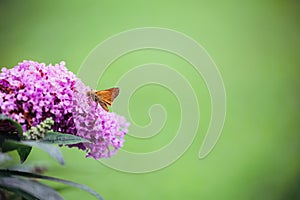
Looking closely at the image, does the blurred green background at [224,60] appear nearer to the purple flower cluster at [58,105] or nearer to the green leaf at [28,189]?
the purple flower cluster at [58,105]

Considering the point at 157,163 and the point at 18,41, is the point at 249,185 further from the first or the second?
the point at 18,41

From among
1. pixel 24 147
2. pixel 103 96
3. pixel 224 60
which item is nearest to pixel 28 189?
pixel 24 147

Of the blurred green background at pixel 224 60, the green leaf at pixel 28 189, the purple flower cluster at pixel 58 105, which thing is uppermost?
the blurred green background at pixel 224 60

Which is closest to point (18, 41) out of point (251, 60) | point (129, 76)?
point (129, 76)

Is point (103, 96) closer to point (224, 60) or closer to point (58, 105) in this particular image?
point (58, 105)

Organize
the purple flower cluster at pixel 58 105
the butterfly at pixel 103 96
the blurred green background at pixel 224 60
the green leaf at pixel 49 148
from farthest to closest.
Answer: the blurred green background at pixel 224 60 < the butterfly at pixel 103 96 < the purple flower cluster at pixel 58 105 < the green leaf at pixel 49 148

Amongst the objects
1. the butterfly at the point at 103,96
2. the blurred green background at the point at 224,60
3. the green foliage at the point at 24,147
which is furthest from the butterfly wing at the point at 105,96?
the blurred green background at the point at 224,60

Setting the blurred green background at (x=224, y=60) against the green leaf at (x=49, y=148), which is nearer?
the green leaf at (x=49, y=148)
